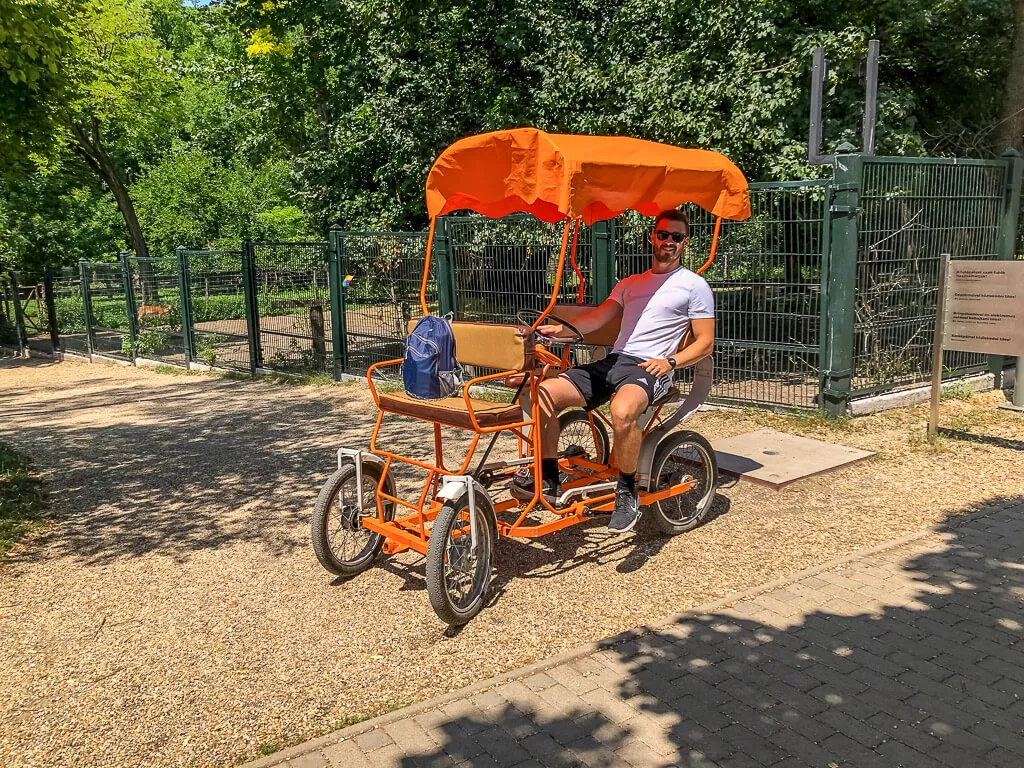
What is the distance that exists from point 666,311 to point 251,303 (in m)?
9.96

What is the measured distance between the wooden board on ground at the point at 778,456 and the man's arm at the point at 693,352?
167 centimetres

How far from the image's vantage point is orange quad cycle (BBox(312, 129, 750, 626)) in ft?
14.6

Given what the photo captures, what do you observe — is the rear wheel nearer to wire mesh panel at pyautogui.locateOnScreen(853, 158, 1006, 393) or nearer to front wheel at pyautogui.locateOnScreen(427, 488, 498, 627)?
front wheel at pyautogui.locateOnScreen(427, 488, 498, 627)

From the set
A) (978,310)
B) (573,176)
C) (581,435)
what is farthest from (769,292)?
(573,176)

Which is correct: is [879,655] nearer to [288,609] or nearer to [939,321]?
[288,609]

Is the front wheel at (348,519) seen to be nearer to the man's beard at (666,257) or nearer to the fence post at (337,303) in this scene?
the man's beard at (666,257)

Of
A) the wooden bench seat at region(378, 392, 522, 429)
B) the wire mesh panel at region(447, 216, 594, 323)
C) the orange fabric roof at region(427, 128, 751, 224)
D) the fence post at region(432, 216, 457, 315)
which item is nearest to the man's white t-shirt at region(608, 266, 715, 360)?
the orange fabric roof at region(427, 128, 751, 224)

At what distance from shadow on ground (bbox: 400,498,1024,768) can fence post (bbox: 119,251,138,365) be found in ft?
51.1

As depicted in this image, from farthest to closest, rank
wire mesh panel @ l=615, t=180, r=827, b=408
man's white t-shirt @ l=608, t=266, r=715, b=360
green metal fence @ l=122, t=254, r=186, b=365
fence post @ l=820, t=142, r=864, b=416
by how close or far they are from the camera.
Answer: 1. green metal fence @ l=122, t=254, r=186, b=365
2. wire mesh panel @ l=615, t=180, r=827, b=408
3. fence post @ l=820, t=142, r=864, b=416
4. man's white t-shirt @ l=608, t=266, r=715, b=360

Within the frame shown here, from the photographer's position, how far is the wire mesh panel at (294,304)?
12.7 m


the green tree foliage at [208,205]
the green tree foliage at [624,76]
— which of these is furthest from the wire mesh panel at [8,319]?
the green tree foliage at [208,205]

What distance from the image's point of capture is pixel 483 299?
1066cm

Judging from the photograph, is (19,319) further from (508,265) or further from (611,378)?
(611,378)

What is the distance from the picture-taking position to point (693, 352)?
518 centimetres
